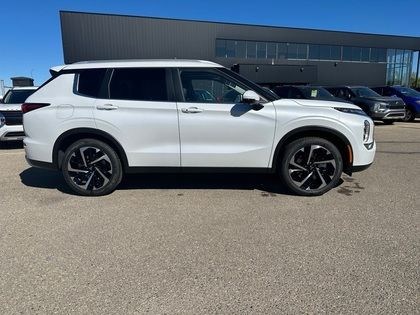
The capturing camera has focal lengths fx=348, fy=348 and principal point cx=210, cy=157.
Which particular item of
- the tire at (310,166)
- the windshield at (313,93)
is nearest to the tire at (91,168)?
the tire at (310,166)

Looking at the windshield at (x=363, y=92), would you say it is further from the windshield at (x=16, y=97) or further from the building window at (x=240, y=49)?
the building window at (x=240, y=49)

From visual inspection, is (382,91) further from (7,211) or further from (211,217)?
(7,211)

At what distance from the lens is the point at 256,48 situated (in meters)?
36.8

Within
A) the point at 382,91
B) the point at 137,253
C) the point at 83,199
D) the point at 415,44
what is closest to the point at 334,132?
the point at 137,253

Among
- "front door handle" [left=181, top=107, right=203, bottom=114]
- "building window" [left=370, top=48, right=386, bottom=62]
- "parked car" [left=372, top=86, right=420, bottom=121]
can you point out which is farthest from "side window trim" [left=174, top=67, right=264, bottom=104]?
"building window" [left=370, top=48, right=386, bottom=62]

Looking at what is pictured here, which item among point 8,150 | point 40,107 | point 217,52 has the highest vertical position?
point 217,52

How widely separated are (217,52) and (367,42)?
1878 centimetres

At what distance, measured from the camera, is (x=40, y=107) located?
4.88m

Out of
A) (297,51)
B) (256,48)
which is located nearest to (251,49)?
(256,48)

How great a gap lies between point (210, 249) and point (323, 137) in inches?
97.7

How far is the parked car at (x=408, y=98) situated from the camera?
50.3ft

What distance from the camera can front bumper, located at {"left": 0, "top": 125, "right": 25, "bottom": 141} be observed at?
352 inches

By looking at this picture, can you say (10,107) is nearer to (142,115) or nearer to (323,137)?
(142,115)

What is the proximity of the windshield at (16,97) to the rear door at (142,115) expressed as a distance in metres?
6.76
